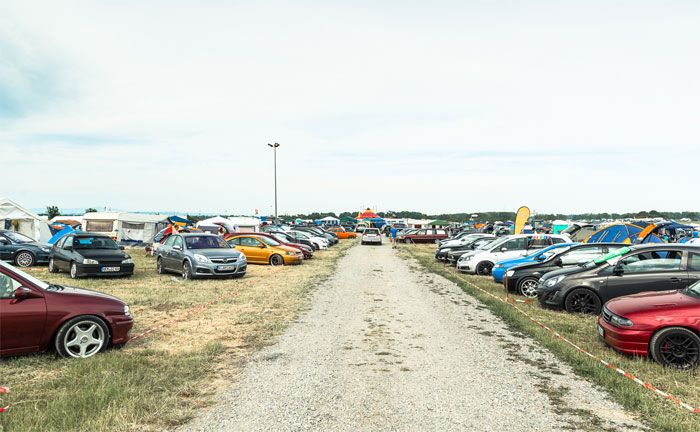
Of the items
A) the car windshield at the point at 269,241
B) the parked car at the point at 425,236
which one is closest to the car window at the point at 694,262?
the car windshield at the point at 269,241

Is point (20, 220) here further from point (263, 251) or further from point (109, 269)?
point (109, 269)

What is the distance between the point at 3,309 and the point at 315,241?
2828cm

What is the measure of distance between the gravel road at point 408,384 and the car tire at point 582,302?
210cm

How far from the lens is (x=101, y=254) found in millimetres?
14945

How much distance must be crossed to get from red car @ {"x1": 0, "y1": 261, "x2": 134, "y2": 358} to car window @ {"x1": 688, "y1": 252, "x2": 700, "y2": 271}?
32.5 feet

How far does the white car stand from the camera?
56.5ft

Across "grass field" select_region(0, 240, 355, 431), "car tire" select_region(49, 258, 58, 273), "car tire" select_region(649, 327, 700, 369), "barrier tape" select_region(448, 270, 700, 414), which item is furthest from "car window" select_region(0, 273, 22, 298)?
"car tire" select_region(49, 258, 58, 273)

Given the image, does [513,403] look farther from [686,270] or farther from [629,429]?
[686,270]

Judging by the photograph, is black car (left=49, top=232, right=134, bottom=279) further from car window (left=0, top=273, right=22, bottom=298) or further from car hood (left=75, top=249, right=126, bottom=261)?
car window (left=0, top=273, right=22, bottom=298)

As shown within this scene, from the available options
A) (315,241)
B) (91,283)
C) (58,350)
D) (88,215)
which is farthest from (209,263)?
(88,215)

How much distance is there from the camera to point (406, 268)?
20.4m

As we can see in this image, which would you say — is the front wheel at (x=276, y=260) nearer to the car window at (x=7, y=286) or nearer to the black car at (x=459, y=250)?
the black car at (x=459, y=250)

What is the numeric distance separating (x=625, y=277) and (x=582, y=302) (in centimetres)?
97

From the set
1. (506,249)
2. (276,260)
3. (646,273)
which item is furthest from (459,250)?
(646,273)
